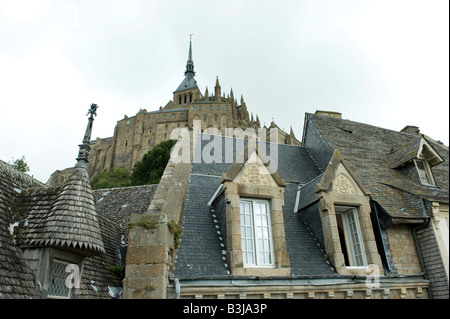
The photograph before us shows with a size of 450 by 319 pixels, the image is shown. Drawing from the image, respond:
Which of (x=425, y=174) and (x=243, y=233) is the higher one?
(x=425, y=174)

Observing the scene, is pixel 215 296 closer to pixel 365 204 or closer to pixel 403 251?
pixel 365 204

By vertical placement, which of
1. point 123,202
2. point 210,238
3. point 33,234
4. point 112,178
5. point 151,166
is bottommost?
point 33,234

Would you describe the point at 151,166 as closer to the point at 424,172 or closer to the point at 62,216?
the point at 424,172

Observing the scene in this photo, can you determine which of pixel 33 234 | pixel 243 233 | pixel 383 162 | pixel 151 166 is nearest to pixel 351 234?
pixel 243 233

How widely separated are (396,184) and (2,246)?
29.5 feet

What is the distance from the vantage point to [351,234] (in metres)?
7.66

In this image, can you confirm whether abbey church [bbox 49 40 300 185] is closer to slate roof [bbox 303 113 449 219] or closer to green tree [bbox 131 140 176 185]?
green tree [bbox 131 140 176 185]

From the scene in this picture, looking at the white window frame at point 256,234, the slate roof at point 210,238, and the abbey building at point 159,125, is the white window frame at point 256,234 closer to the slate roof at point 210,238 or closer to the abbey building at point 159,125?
the slate roof at point 210,238

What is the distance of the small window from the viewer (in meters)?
8.59

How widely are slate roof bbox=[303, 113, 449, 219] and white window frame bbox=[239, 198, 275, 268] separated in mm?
3000

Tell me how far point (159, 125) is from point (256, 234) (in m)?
83.8

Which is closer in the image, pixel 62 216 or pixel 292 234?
pixel 62 216

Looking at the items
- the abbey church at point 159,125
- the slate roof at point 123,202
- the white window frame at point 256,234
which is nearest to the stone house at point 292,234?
the white window frame at point 256,234

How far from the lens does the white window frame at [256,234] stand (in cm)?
643
